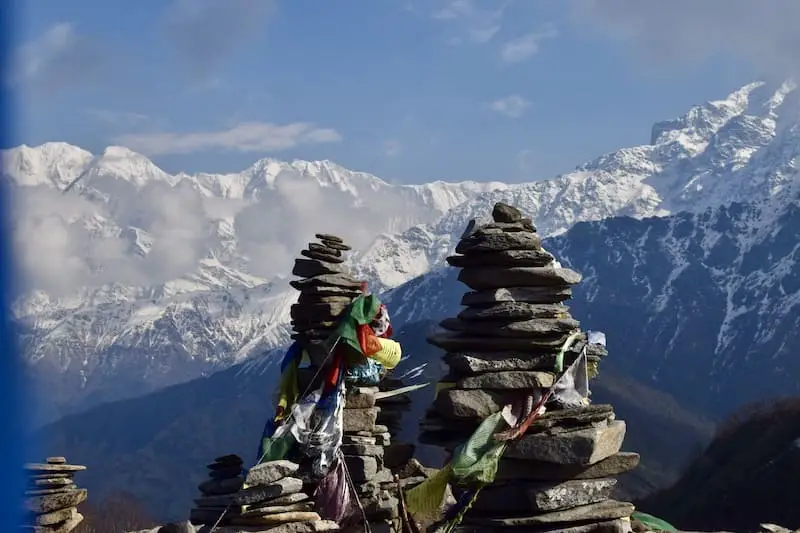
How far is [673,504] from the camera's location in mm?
77625

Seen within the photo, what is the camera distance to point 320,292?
25.1 meters

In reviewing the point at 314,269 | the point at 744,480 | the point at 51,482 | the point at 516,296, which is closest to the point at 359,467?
the point at 314,269

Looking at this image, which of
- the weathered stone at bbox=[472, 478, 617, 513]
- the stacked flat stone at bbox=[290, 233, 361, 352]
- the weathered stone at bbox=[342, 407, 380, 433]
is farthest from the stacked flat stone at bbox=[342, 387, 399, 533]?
the weathered stone at bbox=[472, 478, 617, 513]

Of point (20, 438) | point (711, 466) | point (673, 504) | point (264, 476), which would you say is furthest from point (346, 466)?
point (711, 466)

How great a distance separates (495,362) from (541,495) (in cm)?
Result: 244

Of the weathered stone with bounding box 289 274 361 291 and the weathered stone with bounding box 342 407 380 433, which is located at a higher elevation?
the weathered stone with bounding box 289 274 361 291

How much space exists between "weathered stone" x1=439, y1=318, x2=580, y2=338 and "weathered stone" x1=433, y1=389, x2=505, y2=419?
106 cm

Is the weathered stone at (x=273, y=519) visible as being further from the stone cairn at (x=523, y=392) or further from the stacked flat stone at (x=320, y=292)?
the stacked flat stone at (x=320, y=292)

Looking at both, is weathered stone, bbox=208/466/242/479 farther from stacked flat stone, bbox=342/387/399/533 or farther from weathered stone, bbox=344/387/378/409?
weathered stone, bbox=344/387/378/409

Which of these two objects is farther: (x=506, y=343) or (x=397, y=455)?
(x=397, y=455)

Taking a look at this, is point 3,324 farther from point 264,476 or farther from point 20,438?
point 264,476

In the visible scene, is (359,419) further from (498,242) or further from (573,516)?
(573,516)

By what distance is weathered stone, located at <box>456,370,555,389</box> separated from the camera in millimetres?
18859

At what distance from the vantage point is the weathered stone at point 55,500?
2156 centimetres
